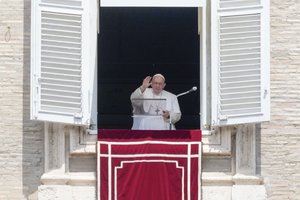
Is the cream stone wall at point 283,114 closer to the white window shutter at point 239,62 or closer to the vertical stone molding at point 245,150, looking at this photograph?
the vertical stone molding at point 245,150

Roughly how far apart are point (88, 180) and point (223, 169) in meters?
1.59

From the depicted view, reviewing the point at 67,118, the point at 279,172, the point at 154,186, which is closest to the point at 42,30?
the point at 67,118

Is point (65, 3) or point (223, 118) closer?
point (223, 118)

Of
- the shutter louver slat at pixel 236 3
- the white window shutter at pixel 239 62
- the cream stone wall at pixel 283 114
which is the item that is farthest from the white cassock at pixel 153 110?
the shutter louver slat at pixel 236 3

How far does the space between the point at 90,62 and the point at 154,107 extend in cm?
108

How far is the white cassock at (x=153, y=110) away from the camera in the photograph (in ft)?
54.0

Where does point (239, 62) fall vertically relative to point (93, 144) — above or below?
above

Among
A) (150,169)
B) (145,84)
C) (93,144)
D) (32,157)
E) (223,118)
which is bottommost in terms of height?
(150,169)

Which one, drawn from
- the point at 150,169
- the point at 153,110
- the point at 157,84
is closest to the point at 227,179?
the point at 150,169

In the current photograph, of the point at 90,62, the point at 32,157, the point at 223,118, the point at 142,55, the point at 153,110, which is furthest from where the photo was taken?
the point at 142,55

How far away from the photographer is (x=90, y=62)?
1602 centimetres

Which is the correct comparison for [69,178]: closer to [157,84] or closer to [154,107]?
[154,107]

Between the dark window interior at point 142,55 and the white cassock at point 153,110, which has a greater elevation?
the dark window interior at point 142,55

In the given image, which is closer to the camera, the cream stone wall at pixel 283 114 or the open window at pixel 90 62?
the open window at pixel 90 62
